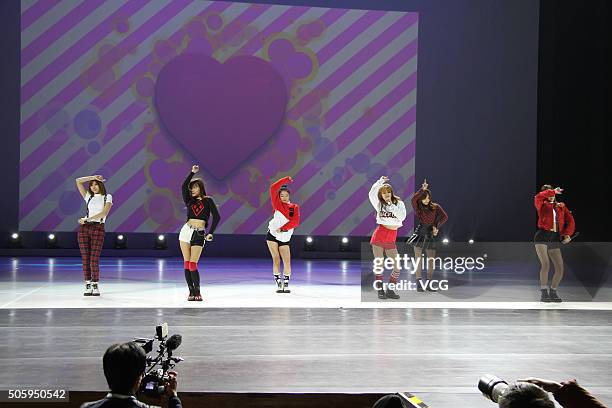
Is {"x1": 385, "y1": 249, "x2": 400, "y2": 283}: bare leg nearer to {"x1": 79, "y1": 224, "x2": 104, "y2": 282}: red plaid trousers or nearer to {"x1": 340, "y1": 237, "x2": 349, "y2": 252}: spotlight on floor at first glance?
{"x1": 79, "y1": 224, "x2": 104, "y2": 282}: red plaid trousers

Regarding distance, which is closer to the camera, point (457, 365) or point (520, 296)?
point (457, 365)

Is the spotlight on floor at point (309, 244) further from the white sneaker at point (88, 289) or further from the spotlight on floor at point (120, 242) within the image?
the white sneaker at point (88, 289)

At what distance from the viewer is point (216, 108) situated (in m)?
15.8

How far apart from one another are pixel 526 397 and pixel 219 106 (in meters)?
14.3

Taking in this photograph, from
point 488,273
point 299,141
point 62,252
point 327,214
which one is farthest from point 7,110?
point 488,273

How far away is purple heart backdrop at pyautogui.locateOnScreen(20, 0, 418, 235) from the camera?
15.3 meters

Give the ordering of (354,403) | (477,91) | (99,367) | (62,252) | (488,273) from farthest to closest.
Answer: (477,91) < (62,252) < (488,273) < (99,367) < (354,403)

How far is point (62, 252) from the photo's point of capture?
598 inches

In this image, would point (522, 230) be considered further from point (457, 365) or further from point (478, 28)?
point (457, 365)

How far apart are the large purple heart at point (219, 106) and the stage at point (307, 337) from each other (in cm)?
545

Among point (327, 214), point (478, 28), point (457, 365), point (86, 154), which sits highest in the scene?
point (478, 28)

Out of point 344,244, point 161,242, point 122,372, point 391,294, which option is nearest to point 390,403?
point 122,372

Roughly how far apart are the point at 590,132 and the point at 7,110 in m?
13.0

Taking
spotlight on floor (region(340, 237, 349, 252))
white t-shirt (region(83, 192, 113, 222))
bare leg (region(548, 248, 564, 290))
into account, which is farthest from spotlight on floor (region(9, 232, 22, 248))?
bare leg (region(548, 248, 564, 290))
